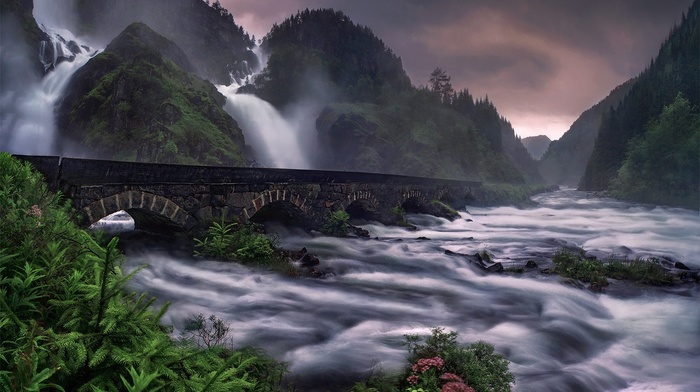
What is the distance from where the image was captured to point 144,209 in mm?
11617

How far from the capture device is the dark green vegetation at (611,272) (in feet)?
40.0

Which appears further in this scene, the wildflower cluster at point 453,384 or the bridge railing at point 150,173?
the bridge railing at point 150,173

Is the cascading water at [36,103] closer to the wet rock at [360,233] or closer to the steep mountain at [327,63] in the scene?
the wet rock at [360,233]

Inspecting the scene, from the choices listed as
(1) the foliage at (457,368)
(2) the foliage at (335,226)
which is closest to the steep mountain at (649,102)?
(2) the foliage at (335,226)

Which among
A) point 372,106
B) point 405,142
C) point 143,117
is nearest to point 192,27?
point 372,106

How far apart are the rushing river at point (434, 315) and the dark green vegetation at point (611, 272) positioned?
0.49 metres

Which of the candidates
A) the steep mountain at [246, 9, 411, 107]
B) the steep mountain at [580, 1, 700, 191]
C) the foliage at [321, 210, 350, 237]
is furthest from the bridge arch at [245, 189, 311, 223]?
the steep mountain at [246, 9, 411, 107]

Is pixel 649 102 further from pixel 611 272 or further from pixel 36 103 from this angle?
pixel 36 103

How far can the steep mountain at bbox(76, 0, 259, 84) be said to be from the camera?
10388 cm

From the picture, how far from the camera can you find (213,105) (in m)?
48.5

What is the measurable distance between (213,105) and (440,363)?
1890 inches

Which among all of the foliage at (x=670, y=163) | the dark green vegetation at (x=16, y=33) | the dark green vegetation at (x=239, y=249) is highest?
the dark green vegetation at (x=16, y=33)

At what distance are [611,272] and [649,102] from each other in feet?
301

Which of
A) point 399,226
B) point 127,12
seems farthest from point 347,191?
point 127,12
